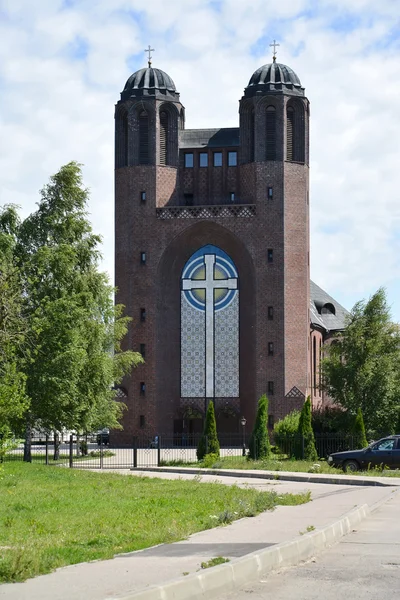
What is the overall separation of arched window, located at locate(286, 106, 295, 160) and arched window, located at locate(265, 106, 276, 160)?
87 centimetres

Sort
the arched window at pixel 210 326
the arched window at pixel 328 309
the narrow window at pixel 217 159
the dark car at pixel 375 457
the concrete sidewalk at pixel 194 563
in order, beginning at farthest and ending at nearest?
the arched window at pixel 328 309, the narrow window at pixel 217 159, the arched window at pixel 210 326, the dark car at pixel 375 457, the concrete sidewalk at pixel 194 563

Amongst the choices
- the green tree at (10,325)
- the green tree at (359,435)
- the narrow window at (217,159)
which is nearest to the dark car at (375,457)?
the green tree at (359,435)

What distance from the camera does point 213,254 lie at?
6431 centimetres

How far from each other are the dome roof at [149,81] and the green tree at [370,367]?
23.1 metres

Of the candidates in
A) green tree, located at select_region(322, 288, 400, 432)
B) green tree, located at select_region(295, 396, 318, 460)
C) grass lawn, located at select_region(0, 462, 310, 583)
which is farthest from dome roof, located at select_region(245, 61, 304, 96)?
grass lawn, located at select_region(0, 462, 310, 583)

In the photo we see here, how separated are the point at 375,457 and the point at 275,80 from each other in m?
37.5

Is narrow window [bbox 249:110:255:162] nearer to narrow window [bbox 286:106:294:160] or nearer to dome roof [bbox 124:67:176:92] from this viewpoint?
narrow window [bbox 286:106:294:160]

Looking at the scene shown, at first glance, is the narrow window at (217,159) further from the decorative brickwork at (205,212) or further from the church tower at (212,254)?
the decorative brickwork at (205,212)

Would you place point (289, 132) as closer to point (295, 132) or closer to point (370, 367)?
point (295, 132)

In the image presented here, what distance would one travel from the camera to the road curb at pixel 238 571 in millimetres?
8648

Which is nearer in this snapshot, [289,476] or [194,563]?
[194,563]

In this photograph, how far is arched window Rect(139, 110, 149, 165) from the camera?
208ft

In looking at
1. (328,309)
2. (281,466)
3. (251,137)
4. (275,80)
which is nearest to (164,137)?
(251,137)

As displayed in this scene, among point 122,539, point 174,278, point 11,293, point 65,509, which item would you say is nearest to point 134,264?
point 174,278
